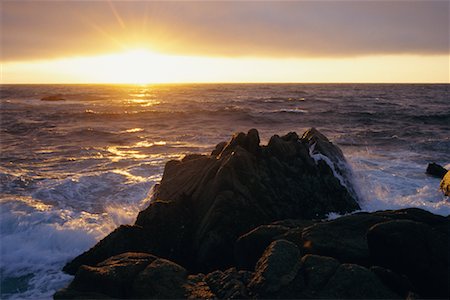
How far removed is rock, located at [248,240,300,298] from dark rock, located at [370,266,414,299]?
48.2 inches

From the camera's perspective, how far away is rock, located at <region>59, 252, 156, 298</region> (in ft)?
20.7

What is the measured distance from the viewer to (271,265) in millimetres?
6039

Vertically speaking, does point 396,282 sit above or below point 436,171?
above

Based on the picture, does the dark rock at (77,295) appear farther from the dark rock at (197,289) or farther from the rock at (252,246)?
the rock at (252,246)

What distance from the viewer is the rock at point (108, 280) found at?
632 centimetres

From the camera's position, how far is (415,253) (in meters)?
6.14

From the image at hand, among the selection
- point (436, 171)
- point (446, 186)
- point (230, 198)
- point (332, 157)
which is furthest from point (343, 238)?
point (436, 171)

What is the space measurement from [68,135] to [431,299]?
27.9m

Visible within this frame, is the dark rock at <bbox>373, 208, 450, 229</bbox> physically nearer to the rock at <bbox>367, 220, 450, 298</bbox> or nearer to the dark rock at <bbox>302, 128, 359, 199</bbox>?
the rock at <bbox>367, 220, 450, 298</bbox>

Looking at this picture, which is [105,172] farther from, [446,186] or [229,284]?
[446,186]

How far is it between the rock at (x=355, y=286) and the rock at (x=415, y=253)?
61 cm

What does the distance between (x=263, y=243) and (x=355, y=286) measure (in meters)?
1.95

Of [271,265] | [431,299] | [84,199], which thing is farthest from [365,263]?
[84,199]

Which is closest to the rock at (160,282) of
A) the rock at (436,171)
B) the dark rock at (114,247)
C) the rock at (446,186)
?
the dark rock at (114,247)
